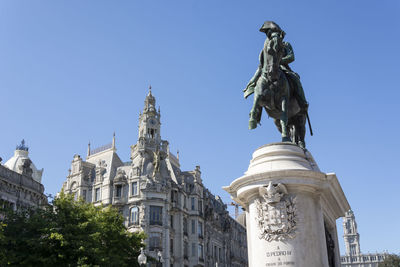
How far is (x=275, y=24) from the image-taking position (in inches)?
469

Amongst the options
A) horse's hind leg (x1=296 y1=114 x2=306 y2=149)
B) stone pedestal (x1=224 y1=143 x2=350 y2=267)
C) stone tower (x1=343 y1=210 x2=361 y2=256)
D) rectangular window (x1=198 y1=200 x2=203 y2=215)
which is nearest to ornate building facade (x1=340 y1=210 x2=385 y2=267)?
stone tower (x1=343 y1=210 x2=361 y2=256)

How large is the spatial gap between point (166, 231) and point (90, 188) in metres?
13.5

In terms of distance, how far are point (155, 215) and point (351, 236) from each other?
154 m

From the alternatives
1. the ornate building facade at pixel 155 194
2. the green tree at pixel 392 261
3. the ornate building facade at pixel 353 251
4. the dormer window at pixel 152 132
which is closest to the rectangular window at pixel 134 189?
the ornate building facade at pixel 155 194

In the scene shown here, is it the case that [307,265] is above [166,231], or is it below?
below

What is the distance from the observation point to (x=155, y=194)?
187 feet

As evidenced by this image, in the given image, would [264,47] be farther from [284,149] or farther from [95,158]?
[95,158]

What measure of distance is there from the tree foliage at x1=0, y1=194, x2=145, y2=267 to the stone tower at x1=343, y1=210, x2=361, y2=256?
17352 centimetres

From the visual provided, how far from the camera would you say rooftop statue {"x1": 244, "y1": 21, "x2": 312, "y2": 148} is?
1145 centimetres

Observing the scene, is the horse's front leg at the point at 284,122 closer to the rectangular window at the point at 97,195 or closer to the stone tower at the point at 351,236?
the rectangular window at the point at 97,195

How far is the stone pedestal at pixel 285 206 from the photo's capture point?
30.5 feet

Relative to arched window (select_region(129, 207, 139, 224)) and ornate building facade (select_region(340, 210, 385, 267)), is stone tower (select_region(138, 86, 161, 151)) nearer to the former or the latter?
arched window (select_region(129, 207, 139, 224))

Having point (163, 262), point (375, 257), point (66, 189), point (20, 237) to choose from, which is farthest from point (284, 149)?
point (375, 257)

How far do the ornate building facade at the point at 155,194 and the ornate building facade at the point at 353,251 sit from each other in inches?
4802
